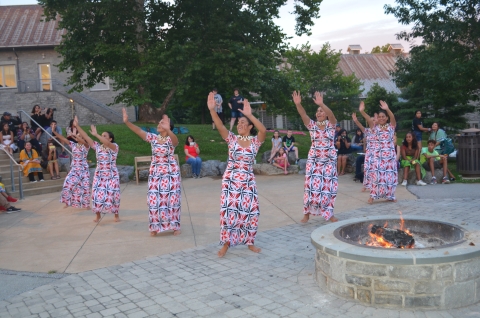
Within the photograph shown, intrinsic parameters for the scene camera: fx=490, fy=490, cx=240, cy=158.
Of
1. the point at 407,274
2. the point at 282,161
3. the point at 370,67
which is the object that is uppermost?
the point at 370,67

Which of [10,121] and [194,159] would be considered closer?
[194,159]

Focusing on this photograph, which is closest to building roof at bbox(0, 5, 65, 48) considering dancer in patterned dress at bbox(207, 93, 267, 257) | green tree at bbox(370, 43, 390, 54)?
dancer in patterned dress at bbox(207, 93, 267, 257)

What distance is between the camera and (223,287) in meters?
5.56

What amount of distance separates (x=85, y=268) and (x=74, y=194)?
496cm

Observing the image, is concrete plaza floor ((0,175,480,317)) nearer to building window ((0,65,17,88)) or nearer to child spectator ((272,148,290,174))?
child spectator ((272,148,290,174))

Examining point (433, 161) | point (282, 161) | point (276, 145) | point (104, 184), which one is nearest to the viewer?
point (104, 184)

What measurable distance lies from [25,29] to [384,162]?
1170 inches

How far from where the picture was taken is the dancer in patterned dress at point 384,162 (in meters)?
10.2

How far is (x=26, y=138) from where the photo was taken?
16.1 metres

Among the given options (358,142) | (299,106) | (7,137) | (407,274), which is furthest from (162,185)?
(7,137)

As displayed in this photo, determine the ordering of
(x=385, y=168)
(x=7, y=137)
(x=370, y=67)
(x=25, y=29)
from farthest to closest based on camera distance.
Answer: (x=370, y=67) → (x=25, y=29) → (x=7, y=137) → (x=385, y=168)

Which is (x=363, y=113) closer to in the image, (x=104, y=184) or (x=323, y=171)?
(x=323, y=171)

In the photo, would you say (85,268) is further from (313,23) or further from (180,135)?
(313,23)

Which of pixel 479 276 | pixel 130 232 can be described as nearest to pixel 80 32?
pixel 130 232
